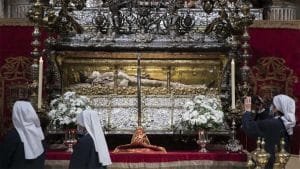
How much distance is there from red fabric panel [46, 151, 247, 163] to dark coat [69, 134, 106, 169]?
142 cm

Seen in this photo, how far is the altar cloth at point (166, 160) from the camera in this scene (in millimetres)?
9078

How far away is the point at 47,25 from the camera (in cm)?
1091

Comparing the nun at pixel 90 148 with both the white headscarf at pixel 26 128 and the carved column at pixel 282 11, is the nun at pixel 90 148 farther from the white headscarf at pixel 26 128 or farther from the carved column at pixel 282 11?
the carved column at pixel 282 11

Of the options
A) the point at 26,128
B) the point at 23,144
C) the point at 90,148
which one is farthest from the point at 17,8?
the point at 90,148

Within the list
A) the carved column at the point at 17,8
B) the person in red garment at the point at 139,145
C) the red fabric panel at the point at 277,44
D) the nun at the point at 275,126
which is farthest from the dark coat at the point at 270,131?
A: the carved column at the point at 17,8

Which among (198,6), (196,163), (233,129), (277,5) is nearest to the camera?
(196,163)

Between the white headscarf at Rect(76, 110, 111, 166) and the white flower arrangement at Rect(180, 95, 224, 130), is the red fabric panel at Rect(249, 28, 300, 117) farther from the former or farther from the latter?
the white headscarf at Rect(76, 110, 111, 166)

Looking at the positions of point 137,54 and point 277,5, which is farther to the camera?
point 277,5

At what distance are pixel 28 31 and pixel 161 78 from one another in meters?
2.61

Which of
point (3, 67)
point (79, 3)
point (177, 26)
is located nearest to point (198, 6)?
point (177, 26)

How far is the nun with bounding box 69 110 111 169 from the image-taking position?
7.64 metres

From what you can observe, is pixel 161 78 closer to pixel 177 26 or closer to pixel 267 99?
pixel 177 26

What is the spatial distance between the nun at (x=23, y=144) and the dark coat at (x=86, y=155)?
68 cm

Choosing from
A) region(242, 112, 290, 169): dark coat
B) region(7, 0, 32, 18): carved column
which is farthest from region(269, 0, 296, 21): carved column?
region(242, 112, 290, 169): dark coat
